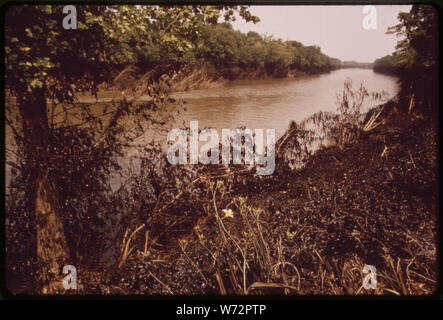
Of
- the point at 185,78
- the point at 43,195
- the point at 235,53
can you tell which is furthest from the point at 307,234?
the point at 43,195

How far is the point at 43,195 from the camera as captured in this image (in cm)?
282

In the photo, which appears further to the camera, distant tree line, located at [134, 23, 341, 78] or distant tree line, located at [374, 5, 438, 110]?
distant tree line, located at [374, 5, 438, 110]

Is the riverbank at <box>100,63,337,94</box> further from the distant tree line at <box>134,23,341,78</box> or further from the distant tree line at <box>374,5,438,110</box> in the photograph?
the distant tree line at <box>374,5,438,110</box>

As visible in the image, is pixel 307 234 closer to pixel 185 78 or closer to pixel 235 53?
pixel 185 78

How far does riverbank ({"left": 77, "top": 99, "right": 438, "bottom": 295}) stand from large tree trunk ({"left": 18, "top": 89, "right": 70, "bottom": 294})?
1.66ft

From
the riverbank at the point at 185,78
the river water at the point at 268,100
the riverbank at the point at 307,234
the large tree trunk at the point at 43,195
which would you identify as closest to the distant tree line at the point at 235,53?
the riverbank at the point at 185,78

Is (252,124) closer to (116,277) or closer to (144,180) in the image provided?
(144,180)

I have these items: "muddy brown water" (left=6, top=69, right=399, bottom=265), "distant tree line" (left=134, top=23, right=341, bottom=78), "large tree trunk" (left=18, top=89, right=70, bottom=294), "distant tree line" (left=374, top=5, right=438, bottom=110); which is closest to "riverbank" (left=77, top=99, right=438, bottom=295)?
"large tree trunk" (left=18, top=89, right=70, bottom=294)

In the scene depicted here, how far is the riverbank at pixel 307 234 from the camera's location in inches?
95.1

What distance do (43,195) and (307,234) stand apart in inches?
118

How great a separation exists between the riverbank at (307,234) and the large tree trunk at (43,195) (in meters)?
0.51

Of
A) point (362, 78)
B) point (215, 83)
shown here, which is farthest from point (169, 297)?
point (362, 78)

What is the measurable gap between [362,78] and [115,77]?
3471mm

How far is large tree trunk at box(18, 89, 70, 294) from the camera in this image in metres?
2.61
